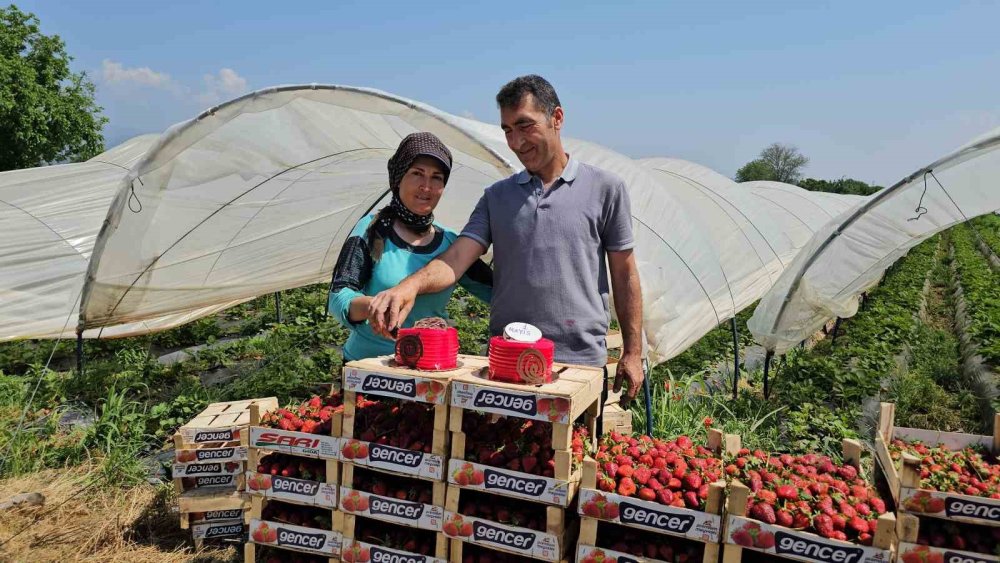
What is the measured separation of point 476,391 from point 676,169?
488 inches

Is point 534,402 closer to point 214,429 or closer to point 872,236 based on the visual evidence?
point 214,429

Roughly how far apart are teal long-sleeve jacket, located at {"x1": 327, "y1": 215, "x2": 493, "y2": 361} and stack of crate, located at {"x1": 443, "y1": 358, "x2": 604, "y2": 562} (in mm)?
659

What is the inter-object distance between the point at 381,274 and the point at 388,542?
1.19 metres

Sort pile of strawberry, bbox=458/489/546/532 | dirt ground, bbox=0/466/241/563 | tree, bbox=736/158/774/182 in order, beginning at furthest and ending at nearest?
1. tree, bbox=736/158/774/182
2. dirt ground, bbox=0/466/241/563
3. pile of strawberry, bbox=458/489/546/532

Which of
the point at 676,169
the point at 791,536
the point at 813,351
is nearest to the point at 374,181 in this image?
the point at 791,536

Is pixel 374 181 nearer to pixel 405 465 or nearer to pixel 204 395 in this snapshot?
pixel 204 395

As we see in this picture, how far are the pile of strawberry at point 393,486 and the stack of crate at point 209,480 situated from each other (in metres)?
1.33

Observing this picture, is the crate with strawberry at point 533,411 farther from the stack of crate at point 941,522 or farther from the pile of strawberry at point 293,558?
the stack of crate at point 941,522

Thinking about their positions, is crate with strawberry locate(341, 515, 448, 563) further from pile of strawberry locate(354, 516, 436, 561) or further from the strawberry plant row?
the strawberry plant row

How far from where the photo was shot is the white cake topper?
2.26m

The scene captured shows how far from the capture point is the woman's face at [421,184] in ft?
9.97

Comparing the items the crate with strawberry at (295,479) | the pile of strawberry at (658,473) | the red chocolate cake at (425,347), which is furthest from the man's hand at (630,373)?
the crate with strawberry at (295,479)

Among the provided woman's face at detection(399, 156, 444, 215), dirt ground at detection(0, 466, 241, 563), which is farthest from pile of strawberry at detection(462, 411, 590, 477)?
dirt ground at detection(0, 466, 241, 563)

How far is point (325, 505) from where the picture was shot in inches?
104
